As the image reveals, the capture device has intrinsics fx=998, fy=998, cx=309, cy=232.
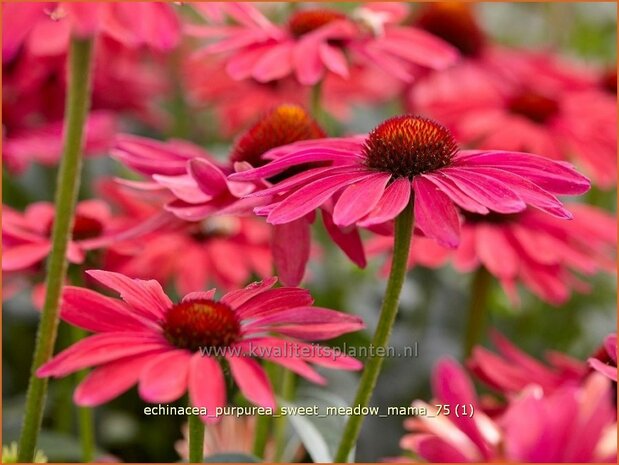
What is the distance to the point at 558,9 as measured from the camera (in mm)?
1475

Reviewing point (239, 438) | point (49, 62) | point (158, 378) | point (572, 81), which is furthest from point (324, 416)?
point (572, 81)

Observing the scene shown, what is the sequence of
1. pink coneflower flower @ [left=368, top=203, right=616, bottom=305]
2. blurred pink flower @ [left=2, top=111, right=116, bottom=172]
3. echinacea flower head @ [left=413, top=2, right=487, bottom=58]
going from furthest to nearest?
echinacea flower head @ [left=413, top=2, right=487, bottom=58]
blurred pink flower @ [left=2, top=111, right=116, bottom=172]
pink coneflower flower @ [left=368, top=203, right=616, bottom=305]

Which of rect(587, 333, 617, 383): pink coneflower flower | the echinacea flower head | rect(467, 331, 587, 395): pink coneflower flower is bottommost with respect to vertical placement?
rect(467, 331, 587, 395): pink coneflower flower

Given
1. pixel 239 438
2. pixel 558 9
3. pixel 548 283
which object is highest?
pixel 558 9

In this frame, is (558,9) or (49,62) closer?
(49,62)

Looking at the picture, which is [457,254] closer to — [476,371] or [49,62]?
[476,371]

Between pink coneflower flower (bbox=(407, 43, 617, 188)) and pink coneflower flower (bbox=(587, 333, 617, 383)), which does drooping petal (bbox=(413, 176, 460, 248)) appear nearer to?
pink coneflower flower (bbox=(587, 333, 617, 383))

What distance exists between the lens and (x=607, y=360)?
0.49 meters

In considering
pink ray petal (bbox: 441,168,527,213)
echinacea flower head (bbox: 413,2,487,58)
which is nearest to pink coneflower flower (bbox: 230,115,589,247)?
pink ray petal (bbox: 441,168,527,213)

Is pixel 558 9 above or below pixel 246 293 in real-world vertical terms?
above

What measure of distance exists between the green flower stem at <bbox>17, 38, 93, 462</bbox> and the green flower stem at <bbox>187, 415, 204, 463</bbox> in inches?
3.6

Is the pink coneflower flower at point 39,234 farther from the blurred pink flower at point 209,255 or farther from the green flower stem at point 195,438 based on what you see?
the green flower stem at point 195,438

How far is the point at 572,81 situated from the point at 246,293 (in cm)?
72

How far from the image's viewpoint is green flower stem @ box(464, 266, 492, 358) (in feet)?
2.57
